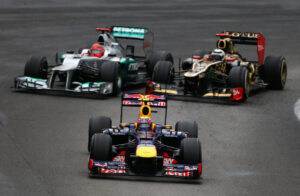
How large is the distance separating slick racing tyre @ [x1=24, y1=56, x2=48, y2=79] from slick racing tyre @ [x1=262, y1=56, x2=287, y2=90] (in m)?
7.55

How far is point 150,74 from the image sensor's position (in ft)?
82.7

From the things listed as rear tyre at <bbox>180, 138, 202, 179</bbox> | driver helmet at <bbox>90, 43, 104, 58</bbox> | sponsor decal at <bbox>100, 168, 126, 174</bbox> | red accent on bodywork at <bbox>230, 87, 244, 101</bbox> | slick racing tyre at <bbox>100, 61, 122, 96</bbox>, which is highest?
driver helmet at <bbox>90, 43, 104, 58</bbox>

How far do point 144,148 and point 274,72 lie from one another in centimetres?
1184

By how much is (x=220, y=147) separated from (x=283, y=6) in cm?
3961

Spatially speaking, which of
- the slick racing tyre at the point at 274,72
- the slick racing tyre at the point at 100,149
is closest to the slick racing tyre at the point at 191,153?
the slick racing tyre at the point at 100,149

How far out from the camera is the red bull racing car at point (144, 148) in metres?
12.9

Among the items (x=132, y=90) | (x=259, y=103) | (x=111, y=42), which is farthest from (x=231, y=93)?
(x=111, y=42)

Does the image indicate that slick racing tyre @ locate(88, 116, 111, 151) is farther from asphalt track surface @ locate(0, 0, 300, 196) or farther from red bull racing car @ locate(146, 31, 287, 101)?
red bull racing car @ locate(146, 31, 287, 101)

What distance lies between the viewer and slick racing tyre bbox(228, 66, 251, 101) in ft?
69.8

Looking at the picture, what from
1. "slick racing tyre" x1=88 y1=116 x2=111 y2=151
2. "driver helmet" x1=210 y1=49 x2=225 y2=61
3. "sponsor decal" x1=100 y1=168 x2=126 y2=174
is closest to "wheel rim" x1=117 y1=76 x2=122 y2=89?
"driver helmet" x1=210 y1=49 x2=225 y2=61

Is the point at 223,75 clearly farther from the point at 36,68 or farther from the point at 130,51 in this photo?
the point at 36,68

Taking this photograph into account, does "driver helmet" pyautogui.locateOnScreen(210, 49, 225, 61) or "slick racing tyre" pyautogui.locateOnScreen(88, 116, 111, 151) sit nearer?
"slick racing tyre" pyautogui.locateOnScreen(88, 116, 111, 151)

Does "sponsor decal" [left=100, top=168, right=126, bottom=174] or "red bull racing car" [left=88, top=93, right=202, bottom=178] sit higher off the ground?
"red bull racing car" [left=88, top=93, right=202, bottom=178]

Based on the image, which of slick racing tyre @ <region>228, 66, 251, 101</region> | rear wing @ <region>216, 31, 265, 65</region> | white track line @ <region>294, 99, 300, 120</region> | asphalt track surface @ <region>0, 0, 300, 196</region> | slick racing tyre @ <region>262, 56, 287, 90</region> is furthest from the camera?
rear wing @ <region>216, 31, 265, 65</region>
